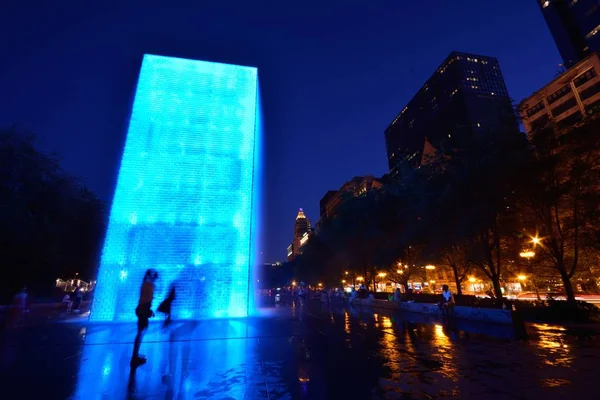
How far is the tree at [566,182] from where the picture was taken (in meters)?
16.9

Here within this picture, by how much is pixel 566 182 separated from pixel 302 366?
18770 mm

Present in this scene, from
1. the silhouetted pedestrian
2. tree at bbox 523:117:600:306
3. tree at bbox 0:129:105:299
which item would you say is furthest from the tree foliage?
tree at bbox 0:129:105:299

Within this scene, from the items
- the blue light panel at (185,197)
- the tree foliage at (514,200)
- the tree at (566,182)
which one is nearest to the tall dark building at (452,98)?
the tree foliage at (514,200)

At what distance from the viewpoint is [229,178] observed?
17641mm

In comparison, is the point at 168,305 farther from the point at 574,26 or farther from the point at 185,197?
the point at 574,26

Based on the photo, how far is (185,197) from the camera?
55.0 feet

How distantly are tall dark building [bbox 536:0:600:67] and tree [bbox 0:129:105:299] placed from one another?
4741 inches

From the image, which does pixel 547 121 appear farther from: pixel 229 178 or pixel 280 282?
pixel 280 282

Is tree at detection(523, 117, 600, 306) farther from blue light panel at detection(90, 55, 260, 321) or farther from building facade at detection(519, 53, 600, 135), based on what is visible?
building facade at detection(519, 53, 600, 135)

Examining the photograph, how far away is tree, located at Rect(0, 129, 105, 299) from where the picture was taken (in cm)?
2070

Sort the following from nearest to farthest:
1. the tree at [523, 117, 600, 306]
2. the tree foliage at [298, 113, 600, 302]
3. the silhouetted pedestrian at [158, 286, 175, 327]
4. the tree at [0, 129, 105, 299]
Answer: the silhouetted pedestrian at [158, 286, 175, 327] → the tree at [523, 117, 600, 306] → the tree foliage at [298, 113, 600, 302] → the tree at [0, 129, 105, 299]

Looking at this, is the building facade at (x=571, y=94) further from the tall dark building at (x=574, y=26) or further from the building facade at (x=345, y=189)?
the building facade at (x=345, y=189)

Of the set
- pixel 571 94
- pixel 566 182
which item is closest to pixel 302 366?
pixel 566 182

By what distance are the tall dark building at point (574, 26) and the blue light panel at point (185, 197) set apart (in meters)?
112
